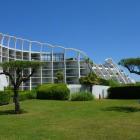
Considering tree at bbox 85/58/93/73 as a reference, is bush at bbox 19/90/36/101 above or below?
below

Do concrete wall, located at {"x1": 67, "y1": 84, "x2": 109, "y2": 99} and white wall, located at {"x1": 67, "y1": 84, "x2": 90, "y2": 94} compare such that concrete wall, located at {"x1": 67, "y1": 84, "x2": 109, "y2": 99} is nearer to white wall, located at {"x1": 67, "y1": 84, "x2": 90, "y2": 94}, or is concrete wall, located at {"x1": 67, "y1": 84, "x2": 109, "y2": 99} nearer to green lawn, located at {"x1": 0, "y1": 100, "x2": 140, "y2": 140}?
white wall, located at {"x1": 67, "y1": 84, "x2": 90, "y2": 94}

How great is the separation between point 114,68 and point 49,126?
119996mm

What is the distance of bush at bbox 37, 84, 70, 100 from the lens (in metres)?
44.6

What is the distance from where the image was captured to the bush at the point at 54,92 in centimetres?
4462

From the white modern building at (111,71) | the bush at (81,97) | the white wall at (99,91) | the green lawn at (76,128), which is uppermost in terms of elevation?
the white modern building at (111,71)

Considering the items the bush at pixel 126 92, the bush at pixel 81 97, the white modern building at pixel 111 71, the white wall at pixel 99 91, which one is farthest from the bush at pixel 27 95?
the white modern building at pixel 111 71

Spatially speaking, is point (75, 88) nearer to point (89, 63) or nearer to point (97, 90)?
point (97, 90)

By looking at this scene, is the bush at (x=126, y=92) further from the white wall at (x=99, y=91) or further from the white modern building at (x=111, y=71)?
the white modern building at (x=111, y=71)

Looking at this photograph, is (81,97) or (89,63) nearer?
(81,97)

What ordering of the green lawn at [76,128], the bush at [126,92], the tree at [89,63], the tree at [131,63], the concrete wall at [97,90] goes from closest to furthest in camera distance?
the green lawn at [76,128] → the tree at [131,63] → the bush at [126,92] → the concrete wall at [97,90] → the tree at [89,63]

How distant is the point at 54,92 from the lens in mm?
44906

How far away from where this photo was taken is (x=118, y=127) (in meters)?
19.6

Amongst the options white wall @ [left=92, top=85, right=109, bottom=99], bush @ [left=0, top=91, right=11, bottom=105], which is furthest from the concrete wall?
bush @ [left=0, top=91, right=11, bottom=105]

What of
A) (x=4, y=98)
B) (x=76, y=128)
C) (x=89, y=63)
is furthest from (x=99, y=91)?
(x=89, y=63)
